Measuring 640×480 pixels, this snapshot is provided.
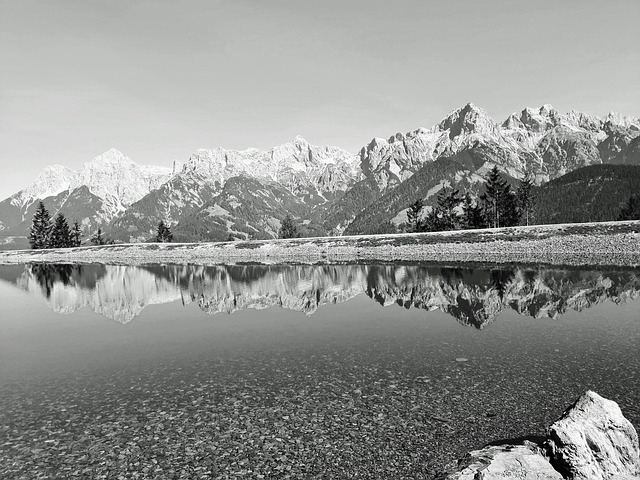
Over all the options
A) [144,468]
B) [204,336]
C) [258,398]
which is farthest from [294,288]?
[144,468]

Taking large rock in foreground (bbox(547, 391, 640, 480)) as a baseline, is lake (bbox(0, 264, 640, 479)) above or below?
below

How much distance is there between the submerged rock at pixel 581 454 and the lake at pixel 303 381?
205cm

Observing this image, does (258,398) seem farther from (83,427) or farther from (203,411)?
(83,427)

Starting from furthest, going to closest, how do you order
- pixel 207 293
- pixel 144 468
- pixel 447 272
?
pixel 447 272 → pixel 207 293 → pixel 144 468

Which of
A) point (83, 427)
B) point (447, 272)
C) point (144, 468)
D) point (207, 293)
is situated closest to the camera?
point (144, 468)

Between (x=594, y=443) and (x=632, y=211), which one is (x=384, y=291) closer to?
(x=594, y=443)

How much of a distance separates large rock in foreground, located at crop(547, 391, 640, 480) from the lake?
10.5 feet

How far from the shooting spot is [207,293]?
58250 millimetres

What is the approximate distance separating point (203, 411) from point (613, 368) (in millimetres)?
21611

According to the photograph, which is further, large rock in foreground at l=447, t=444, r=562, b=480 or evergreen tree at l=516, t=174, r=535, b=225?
evergreen tree at l=516, t=174, r=535, b=225

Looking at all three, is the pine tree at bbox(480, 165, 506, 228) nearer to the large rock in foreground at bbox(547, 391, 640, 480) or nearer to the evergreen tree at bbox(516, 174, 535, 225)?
the evergreen tree at bbox(516, 174, 535, 225)

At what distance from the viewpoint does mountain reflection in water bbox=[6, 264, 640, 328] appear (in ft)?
135

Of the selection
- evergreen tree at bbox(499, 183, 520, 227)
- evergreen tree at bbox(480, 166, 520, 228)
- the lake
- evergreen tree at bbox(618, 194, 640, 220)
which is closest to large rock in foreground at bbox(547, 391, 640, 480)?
the lake

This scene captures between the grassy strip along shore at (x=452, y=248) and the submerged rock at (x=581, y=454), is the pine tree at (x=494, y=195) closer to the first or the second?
the grassy strip along shore at (x=452, y=248)
